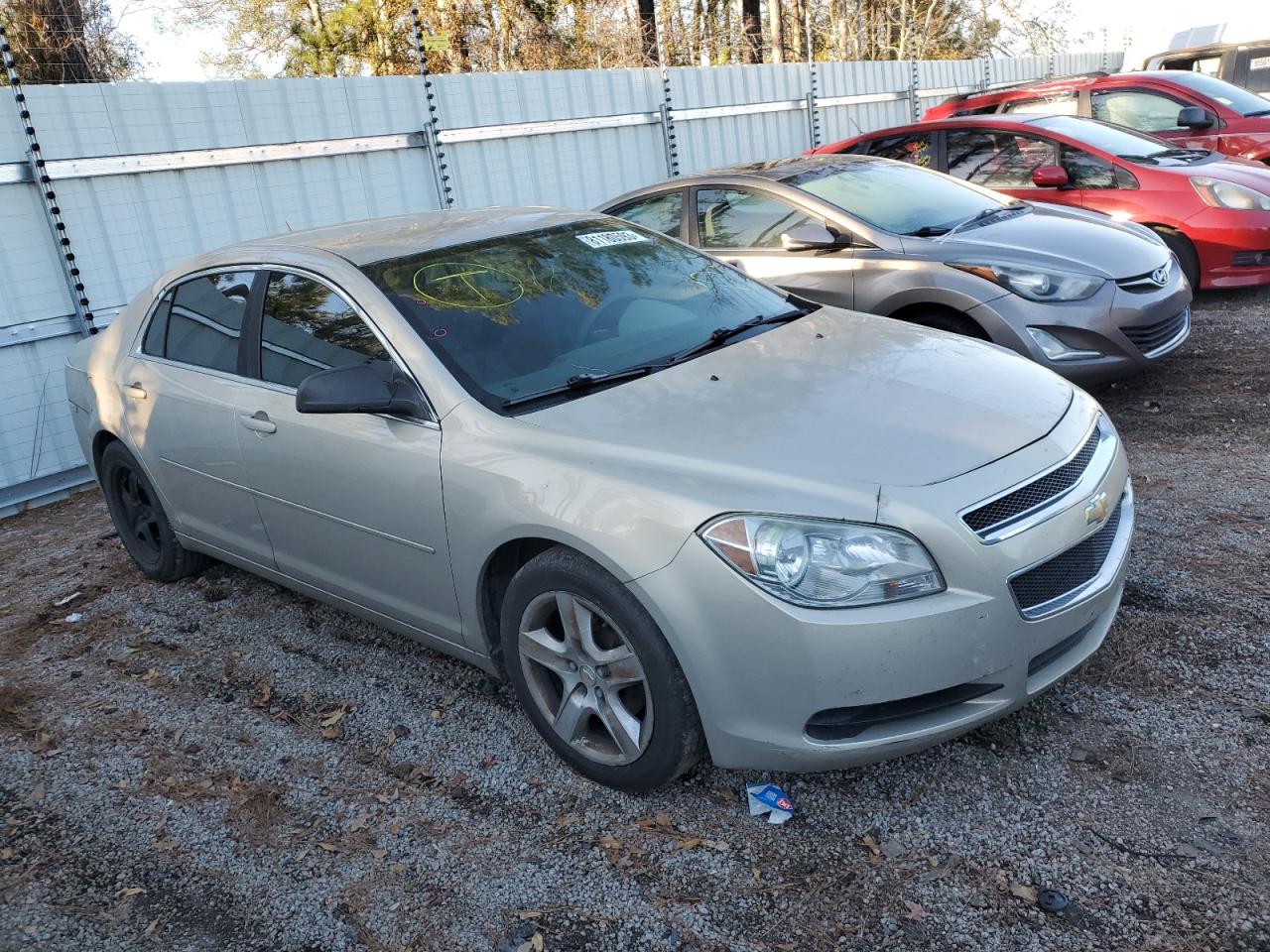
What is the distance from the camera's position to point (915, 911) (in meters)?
2.53

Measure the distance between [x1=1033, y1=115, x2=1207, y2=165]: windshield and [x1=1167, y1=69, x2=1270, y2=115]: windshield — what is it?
1.84m

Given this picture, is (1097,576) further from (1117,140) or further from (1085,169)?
(1117,140)

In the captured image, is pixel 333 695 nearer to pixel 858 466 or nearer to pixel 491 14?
pixel 858 466

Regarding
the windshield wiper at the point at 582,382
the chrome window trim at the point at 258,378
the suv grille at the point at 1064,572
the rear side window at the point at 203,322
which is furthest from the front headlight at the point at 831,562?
the rear side window at the point at 203,322

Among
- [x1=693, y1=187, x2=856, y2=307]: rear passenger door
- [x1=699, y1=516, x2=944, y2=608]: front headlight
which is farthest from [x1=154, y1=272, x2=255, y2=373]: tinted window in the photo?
[x1=693, y1=187, x2=856, y2=307]: rear passenger door

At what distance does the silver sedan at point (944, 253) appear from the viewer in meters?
5.52

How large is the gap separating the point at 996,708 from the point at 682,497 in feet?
3.19

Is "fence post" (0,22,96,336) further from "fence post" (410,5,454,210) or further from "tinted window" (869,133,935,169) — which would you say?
"tinted window" (869,133,935,169)

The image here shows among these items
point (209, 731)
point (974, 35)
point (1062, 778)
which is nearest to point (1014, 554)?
point (1062, 778)

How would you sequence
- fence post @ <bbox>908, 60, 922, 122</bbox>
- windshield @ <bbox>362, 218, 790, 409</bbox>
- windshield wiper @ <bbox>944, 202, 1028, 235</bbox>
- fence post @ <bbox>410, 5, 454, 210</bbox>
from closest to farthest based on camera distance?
1. windshield @ <bbox>362, 218, 790, 409</bbox>
2. windshield wiper @ <bbox>944, 202, 1028, 235</bbox>
3. fence post @ <bbox>410, 5, 454, 210</bbox>
4. fence post @ <bbox>908, 60, 922, 122</bbox>

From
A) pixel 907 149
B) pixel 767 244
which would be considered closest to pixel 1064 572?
pixel 767 244

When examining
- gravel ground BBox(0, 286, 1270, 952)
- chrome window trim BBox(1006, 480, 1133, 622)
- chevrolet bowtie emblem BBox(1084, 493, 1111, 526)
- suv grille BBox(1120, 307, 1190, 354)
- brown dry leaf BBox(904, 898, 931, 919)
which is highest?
chevrolet bowtie emblem BBox(1084, 493, 1111, 526)

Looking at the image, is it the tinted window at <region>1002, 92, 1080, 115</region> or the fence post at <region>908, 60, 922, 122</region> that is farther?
the fence post at <region>908, 60, 922, 122</region>

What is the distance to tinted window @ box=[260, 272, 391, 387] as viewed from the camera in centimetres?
364
